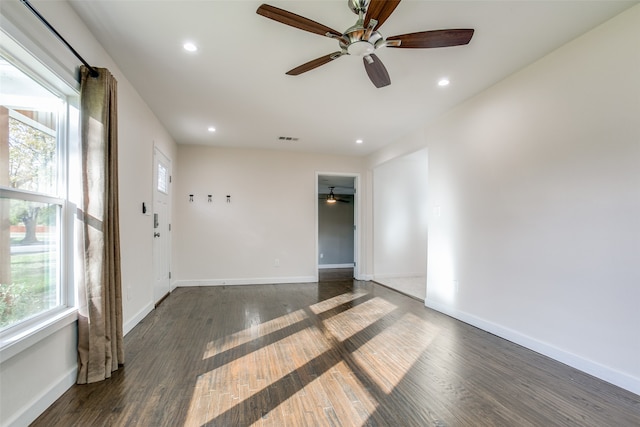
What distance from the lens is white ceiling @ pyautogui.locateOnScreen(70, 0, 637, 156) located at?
2.05m

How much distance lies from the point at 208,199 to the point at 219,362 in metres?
3.70

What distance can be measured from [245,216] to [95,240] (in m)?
3.63

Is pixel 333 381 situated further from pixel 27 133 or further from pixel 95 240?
pixel 27 133

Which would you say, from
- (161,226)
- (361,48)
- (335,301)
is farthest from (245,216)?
(361,48)

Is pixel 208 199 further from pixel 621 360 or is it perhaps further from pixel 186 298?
pixel 621 360

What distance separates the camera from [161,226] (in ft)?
14.9

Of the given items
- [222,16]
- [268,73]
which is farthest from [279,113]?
[222,16]

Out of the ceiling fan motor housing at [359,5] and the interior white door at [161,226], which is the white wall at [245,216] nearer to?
the interior white door at [161,226]

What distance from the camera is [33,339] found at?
1.67m

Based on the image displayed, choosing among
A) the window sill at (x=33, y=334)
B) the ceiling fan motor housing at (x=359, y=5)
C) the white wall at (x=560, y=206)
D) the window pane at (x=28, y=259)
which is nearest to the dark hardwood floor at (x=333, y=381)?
the white wall at (x=560, y=206)

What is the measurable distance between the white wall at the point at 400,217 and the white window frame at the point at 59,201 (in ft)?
16.2

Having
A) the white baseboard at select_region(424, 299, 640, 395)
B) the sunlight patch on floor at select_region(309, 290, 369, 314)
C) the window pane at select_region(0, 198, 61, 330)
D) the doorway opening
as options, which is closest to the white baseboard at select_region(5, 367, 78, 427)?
the window pane at select_region(0, 198, 61, 330)

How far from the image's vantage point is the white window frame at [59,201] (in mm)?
1607

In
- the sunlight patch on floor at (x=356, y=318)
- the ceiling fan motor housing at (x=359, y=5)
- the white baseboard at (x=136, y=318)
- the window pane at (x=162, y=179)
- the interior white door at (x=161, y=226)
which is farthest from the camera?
the window pane at (x=162, y=179)
